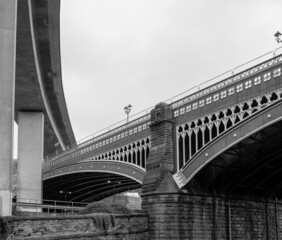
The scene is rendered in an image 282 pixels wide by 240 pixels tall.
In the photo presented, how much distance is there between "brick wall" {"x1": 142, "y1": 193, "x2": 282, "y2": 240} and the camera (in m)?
29.0

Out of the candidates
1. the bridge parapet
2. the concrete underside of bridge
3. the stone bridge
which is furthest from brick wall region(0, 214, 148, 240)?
the concrete underside of bridge

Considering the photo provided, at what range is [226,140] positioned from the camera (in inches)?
1044

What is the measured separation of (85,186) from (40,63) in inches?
877

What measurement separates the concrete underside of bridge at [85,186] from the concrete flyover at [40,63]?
580cm

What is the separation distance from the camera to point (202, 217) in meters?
30.0

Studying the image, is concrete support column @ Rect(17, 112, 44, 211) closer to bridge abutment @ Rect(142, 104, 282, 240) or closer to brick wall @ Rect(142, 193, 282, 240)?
bridge abutment @ Rect(142, 104, 282, 240)

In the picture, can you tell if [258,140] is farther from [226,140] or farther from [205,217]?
[205,217]

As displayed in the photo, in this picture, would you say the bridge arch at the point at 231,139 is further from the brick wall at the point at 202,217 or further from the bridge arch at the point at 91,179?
the bridge arch at the point at 91,179

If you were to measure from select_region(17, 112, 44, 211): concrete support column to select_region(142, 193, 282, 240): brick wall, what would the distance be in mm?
20566

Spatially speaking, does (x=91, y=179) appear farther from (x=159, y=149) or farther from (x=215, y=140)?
(x=215, y=140)

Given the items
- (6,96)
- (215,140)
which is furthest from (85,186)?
(6,96)

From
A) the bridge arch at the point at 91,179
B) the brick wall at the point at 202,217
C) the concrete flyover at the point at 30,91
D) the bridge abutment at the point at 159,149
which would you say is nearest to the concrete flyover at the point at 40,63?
Answer: the concrete flyover at the point at 30,91

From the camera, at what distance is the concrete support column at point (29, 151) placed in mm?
48219

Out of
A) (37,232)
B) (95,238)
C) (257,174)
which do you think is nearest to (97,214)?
(95,238)
